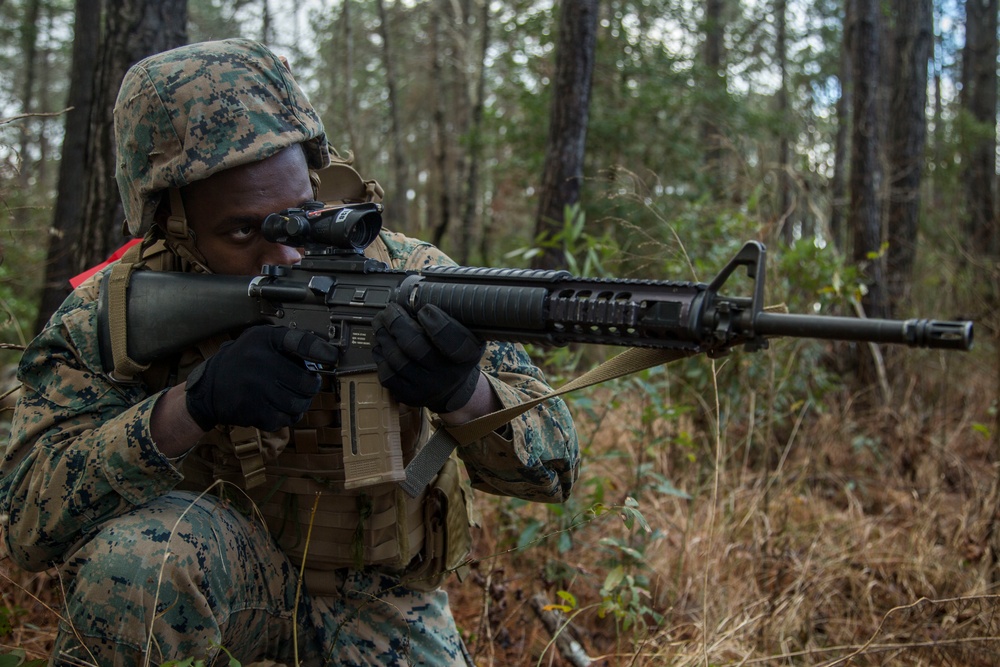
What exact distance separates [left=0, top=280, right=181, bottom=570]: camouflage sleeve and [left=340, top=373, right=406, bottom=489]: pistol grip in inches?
19.7

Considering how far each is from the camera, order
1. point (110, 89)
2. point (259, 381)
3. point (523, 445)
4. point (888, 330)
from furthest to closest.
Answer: point (110, 89), point (523, 445), point (259, 381), point (888, 330)

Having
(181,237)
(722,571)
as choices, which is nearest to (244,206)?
(181,237)

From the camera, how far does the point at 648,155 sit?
1020cm

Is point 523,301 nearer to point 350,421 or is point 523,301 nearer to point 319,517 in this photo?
point 350,421

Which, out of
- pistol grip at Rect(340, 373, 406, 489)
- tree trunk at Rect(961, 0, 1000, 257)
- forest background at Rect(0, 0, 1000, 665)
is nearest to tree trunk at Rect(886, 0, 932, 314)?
forest background at Rect(0, 0, 1000, 665)

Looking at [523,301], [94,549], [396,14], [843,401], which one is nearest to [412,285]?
[523,301]

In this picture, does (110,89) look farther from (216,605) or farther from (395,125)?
(395,125)

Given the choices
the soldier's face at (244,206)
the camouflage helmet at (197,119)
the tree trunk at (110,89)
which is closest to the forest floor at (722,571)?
the soldier's face at (244,206)

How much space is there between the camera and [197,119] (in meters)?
2.36

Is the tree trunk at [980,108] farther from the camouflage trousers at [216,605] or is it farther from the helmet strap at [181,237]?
the helmet strap at [181,237]

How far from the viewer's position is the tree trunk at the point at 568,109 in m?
5.57

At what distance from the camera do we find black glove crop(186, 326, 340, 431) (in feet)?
6.93

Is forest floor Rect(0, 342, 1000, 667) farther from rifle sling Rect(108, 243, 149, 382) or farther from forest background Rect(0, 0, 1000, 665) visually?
rifle sling Rect(108, 243, 149, 382)

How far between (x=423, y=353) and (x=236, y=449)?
2.26 feet
